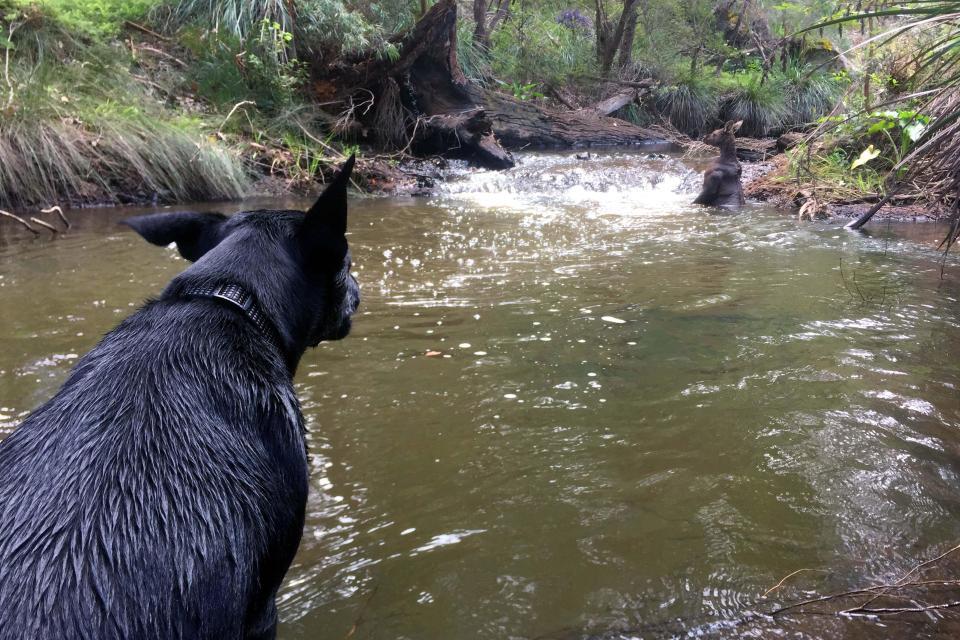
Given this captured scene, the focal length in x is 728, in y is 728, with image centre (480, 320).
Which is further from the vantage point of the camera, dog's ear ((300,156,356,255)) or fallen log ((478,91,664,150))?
fallen log ((478,91,664,150))

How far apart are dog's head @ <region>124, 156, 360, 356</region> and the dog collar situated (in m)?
0.02

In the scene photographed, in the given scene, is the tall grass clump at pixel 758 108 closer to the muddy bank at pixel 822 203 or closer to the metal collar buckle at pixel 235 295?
the muddy bank at pixel 822 203

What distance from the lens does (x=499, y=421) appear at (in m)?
3.44

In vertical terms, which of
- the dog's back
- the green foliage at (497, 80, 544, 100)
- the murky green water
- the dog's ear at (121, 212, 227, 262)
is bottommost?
the murky green water

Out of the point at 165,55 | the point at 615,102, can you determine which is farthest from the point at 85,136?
the point at 615,102

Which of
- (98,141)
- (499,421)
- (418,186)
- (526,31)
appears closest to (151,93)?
(98,141)

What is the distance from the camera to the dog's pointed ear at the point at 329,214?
199 centimetres

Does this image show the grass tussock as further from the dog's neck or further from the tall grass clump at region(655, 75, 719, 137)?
the tall grass clump at region(655, 75, 719, 137)

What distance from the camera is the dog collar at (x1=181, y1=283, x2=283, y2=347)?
73.7 inches

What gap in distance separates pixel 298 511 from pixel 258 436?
216 millimetres

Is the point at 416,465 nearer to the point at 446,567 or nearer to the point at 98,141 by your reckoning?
the point at 446,567

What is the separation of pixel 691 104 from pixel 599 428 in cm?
1702

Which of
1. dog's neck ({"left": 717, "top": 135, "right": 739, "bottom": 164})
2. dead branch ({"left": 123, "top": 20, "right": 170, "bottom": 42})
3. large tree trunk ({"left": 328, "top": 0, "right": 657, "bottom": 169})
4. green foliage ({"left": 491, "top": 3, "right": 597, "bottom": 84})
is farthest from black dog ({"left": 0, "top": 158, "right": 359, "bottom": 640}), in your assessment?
green foliage ({"left": 491, "top": 3, "right": 597, "bottom": 84})

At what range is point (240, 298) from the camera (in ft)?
6.24
